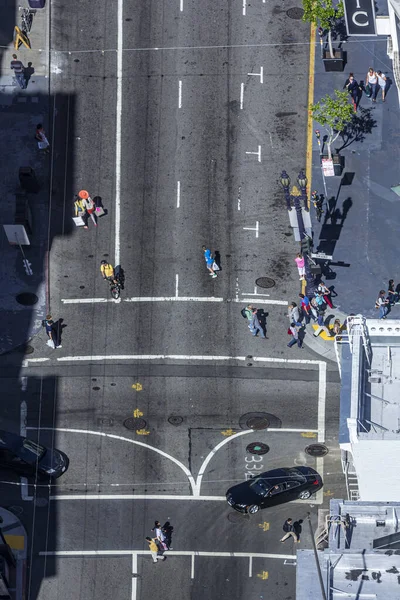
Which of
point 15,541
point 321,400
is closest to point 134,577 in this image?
point 15,541

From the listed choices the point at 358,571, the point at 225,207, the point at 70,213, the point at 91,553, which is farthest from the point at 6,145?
the point at 358,571

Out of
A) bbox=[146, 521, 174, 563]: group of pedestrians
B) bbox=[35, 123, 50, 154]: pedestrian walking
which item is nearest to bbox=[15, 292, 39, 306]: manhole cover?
bbox=[35, 123, 50, 154]: pedestrian walking

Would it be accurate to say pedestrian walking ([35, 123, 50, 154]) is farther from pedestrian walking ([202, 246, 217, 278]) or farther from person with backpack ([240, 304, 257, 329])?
person with backpack ([240, 304, 257, 329])

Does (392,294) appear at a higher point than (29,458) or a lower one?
higher

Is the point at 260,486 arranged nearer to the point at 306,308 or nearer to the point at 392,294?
the point at 306,308

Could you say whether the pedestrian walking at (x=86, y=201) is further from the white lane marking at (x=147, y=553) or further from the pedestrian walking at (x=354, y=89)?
the white lane marking at (x=147, y=553)

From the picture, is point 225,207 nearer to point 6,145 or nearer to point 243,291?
point 243,291
